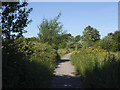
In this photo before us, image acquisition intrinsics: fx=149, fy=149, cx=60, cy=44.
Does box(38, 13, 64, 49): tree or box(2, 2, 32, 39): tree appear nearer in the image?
box(2, 2, 32, 39): tree

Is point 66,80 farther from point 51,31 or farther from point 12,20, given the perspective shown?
point 51,31

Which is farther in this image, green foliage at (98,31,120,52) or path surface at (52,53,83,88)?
green foliage at (98,31,120,52)

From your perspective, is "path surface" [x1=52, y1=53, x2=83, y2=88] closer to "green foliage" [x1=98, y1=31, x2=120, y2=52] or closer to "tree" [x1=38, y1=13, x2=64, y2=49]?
"tree" [x1=38, y1=13, x2=64, y2=49]

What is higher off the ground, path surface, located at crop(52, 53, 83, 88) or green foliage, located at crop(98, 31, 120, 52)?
green foliage, located at crop(98, 31, 120, 52)

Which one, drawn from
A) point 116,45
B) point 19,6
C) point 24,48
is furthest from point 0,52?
point 116,45

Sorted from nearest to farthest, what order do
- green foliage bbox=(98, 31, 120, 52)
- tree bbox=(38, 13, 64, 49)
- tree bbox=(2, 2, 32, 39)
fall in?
tree bbox=(2, 2, 32, 39) → tree bbox=(38, 13, 64, 49) → green foliage bbox=(98, 31, 120, 52)

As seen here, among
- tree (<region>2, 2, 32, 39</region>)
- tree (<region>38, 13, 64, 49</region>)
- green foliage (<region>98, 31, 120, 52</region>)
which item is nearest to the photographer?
tree (<region>2, 2, 32, 39</region>)

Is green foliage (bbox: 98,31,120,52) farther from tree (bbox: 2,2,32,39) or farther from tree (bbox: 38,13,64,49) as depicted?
tree (bbox: 2,2,32,39)

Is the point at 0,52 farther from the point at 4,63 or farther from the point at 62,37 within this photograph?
the point at 62,37

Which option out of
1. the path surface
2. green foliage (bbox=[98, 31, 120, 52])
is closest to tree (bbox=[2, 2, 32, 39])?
the path surface

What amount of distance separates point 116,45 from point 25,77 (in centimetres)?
2282

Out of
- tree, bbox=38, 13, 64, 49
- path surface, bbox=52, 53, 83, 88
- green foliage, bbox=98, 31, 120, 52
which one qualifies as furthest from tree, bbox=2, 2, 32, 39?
green foliage, bbox=98, 31, 120, 52

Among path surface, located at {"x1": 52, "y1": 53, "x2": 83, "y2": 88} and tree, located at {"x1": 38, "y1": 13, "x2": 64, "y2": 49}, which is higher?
tree, located at {"x1": 38, "y1": 13, "x2": 64, "y2": 49}

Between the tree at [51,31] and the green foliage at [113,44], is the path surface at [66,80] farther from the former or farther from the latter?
the green foliage at [113,44]
